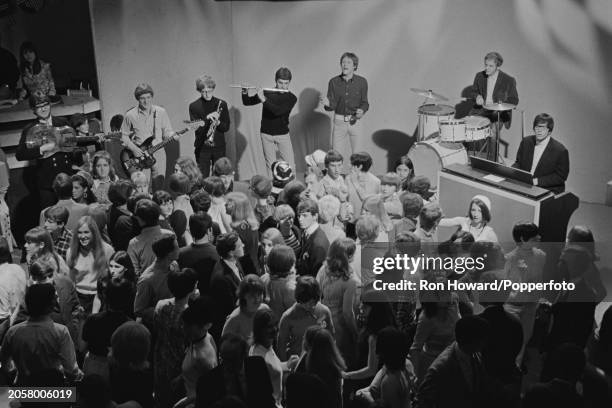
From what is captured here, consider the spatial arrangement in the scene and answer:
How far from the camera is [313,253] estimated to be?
559cm

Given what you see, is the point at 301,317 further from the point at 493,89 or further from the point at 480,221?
the point at 493,89

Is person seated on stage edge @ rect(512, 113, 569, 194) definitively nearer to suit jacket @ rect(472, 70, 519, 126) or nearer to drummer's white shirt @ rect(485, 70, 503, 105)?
suit jacket @ rect(472, 70, 519, 126)

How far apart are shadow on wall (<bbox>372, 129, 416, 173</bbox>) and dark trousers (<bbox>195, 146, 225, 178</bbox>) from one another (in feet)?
8.62

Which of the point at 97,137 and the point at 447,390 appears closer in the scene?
the point at 447,390

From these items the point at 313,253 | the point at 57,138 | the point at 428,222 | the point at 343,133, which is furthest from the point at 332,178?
the point at 57,138

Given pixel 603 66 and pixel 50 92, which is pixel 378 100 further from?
pixel 50 92

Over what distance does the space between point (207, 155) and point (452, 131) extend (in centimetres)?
283

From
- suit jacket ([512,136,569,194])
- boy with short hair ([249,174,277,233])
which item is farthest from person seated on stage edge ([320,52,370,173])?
boy with short hair ([249,174,277,233])

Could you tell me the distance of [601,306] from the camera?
6758 millimetres

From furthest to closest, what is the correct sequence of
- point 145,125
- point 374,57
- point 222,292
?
Result: point 374,57 → point 145,125 → point 222,292

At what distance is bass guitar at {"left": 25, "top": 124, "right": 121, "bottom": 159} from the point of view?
765 cm

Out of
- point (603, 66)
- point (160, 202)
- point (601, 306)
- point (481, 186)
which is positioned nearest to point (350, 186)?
point (481, 186)

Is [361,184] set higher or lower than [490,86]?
lower

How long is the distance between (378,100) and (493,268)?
5387mm
